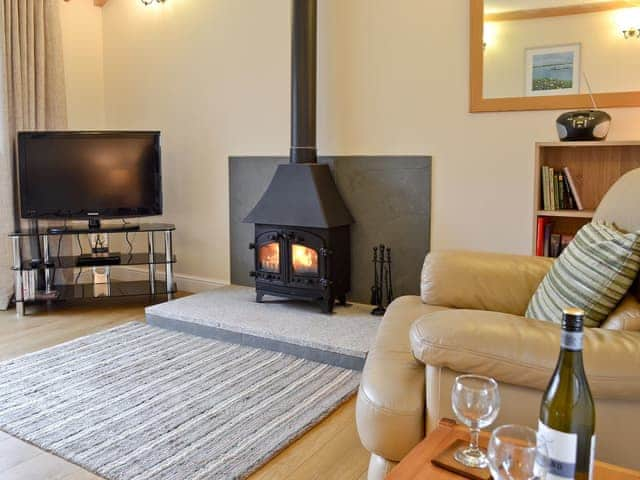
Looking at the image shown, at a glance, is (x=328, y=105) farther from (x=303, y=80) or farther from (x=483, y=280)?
(x=483, y=280)

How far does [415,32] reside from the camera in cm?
362

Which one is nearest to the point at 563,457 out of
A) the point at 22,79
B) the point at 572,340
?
the point at 572,340

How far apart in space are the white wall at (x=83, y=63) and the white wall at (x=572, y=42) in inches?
133

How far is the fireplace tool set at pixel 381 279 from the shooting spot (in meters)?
3.84

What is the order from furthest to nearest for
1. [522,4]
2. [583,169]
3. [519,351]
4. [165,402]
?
[522,4] → [583,169] → [165,402] → [519,351]

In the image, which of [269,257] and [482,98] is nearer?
[482,98]

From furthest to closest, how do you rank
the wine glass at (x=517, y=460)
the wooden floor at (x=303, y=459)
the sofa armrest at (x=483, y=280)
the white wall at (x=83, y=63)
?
1. the white wall at (x=83, y=63)
2. the sofa armrest at (x=483, y=280)
3. the wooden floor at (x=303, y=459)
4. the wine glass at (x=517, y=460)

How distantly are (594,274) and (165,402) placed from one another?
75.2 inches

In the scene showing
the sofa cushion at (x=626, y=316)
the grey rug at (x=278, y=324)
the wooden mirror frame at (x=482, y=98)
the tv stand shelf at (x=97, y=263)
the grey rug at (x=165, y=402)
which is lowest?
the grey rug at (x=165, y=402)

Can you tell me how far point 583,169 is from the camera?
10.3 feet

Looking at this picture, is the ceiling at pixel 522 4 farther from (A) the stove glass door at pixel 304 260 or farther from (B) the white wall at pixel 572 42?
(A) the stove glass door at pixel 304 260

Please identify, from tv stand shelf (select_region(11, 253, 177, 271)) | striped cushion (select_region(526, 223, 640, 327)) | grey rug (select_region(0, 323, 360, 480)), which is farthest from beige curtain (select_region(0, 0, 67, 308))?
striped cushion (select_region(526, 223, 640, 327))

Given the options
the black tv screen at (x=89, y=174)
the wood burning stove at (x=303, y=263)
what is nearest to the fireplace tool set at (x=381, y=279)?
the wood burning stove at (x=303, y=263)

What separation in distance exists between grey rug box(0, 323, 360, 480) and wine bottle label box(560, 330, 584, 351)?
142cm
